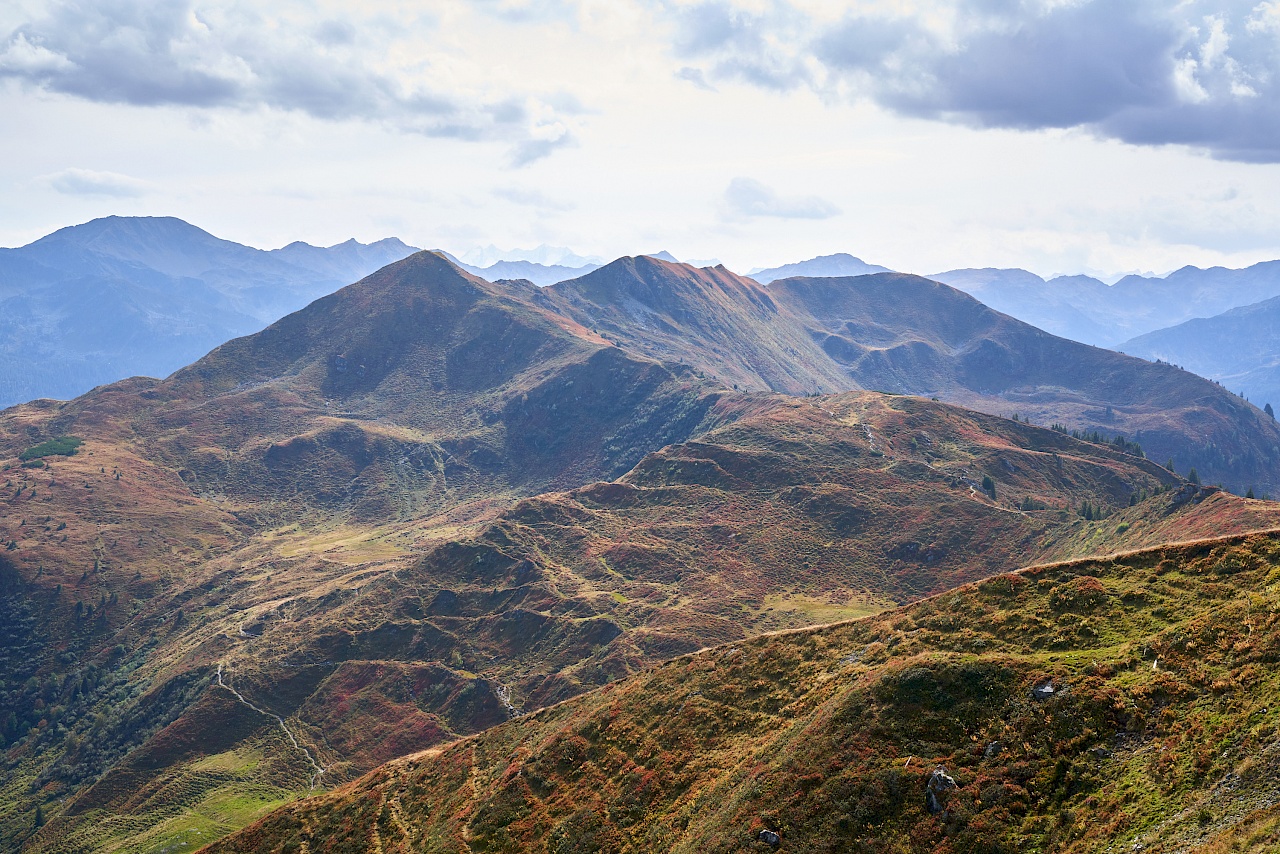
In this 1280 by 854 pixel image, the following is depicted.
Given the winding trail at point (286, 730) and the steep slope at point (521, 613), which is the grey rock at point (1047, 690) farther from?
the winding trail at point (286, 730)

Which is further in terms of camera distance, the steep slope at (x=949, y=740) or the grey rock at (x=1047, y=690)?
the grey rock at (x=1047, y=690)

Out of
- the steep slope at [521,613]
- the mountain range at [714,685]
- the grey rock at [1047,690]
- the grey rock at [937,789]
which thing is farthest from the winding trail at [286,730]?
the grey rock at [1047,690]

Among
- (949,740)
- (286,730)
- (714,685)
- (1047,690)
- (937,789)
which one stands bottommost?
(286,730)

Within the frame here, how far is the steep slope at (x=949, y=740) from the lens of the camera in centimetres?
3262

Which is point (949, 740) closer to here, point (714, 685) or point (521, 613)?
point (714, 685)

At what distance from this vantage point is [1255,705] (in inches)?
1288

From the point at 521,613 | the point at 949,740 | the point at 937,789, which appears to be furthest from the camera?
the point at 521,613

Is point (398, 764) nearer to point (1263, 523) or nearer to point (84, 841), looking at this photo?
point (84, 841)

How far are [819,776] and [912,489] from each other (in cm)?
15512

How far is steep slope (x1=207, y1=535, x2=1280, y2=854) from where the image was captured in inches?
1284

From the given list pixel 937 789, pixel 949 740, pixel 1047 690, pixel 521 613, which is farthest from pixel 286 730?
pixel 1047 690

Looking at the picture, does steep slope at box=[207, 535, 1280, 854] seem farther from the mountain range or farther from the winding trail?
the winding trail

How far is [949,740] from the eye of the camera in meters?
39.8

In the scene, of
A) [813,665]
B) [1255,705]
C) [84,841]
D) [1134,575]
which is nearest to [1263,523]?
[1134,575]
